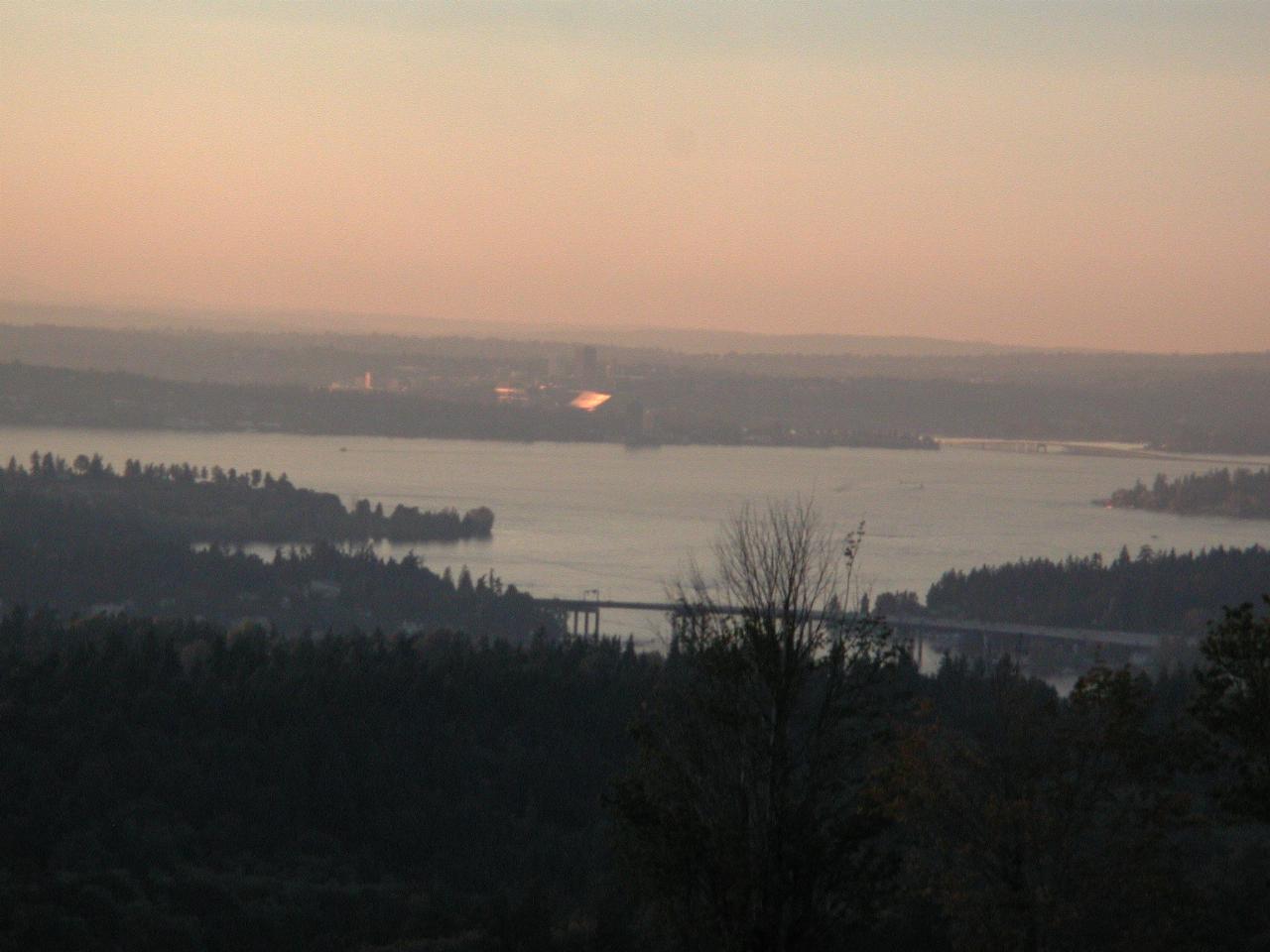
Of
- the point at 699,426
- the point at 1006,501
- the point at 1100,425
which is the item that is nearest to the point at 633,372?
the point at 699,426

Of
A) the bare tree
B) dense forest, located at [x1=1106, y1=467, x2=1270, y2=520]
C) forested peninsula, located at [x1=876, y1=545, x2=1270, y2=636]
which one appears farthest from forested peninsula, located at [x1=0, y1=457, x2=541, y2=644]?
dense forest, located at [x1=1106, y1=467, x2=1270, y2=520]

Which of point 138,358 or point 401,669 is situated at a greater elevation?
point 138,358

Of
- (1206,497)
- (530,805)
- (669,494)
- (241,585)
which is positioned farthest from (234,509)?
(530,805)

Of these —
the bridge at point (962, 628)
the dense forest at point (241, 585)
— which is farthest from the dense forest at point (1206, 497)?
the dense forest at point (241, 585)

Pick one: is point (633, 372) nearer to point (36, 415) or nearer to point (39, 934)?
point (36, 415)

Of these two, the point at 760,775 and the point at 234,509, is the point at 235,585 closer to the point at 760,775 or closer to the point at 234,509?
the point at 234,509

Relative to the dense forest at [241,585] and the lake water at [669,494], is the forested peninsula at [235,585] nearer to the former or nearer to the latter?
the dense forest at [241,585]

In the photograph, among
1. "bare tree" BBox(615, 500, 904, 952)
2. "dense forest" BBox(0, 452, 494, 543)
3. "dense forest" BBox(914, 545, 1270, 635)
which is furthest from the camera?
"dense forest" BBox(0, 452, 494, 543)

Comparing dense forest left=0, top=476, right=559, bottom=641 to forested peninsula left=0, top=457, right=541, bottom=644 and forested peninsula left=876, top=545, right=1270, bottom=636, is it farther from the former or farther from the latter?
forested peninsula left=876, top=545, right=1270, bottom=636
